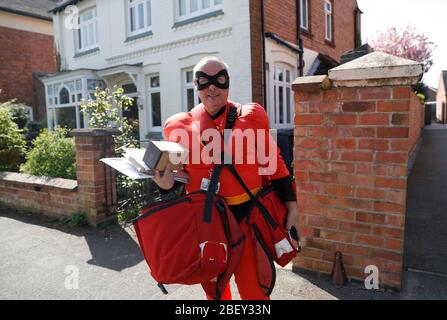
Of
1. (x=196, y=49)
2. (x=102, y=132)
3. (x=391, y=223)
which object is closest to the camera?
(x=391, y=223)

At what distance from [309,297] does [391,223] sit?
35.3 inches

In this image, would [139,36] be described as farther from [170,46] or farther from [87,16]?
[87,16]

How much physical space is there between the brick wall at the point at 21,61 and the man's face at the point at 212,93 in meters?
19.0

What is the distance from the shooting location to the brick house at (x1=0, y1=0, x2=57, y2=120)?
17656 millimetres

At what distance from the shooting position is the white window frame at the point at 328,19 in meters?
13.2

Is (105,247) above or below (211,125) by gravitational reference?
below

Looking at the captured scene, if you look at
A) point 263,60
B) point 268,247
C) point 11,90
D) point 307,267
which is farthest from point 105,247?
point 11,90

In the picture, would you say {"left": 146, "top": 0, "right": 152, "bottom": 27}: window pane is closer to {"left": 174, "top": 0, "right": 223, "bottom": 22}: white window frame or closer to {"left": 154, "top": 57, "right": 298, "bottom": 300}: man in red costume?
{"left": 174, "top": 0, "right": 223, "bottom": 22}: white window frame

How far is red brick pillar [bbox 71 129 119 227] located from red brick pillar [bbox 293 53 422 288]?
9.36 ft

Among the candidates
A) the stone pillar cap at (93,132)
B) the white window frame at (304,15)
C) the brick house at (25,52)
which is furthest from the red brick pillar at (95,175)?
the brick house at (25,52)

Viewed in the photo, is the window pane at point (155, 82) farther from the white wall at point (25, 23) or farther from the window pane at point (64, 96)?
the white wall at point (25, 23)

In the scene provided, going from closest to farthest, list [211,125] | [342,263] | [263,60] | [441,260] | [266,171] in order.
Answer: [211,125] → [266,171] → [342,263] → [441,260] → [263,60]

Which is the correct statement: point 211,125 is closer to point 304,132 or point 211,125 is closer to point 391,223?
point 304,132

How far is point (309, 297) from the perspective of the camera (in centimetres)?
281
